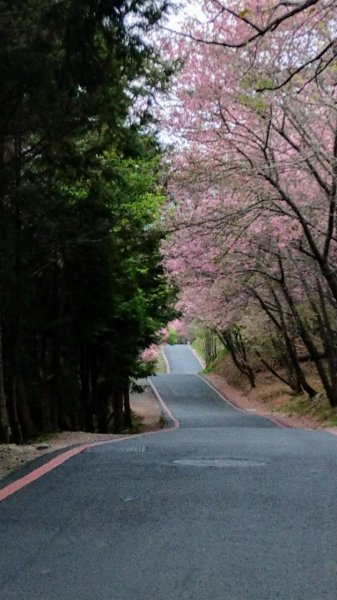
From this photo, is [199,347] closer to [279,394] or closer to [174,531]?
[279,394]

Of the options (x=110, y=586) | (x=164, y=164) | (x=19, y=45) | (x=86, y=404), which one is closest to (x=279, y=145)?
(x=164, y=164)

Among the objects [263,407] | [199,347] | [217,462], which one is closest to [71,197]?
[217,462]

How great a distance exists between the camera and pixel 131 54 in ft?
27.8

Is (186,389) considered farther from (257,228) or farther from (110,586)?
(110,586)

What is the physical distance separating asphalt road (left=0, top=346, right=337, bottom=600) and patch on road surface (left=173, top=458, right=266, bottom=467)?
0.02 metres

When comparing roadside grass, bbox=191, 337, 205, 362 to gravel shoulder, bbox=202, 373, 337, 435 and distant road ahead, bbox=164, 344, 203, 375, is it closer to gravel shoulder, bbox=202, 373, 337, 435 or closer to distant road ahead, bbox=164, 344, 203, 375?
distant road ahead, bbox=164, 344, 203, 375

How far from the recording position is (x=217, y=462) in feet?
27.0

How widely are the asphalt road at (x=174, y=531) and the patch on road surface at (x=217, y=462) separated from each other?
0.05 ft

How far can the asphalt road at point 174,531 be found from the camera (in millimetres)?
3748

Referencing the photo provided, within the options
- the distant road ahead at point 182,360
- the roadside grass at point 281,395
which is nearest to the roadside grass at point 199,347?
the distant road ahead at point 182,360

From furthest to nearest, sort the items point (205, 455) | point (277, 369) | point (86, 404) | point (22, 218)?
point (277, 369) < point (86, 404) < point (22, 218) < point (205, 455)

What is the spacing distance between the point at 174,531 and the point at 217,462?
11.4 ft

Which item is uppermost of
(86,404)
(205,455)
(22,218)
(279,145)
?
(279,145)

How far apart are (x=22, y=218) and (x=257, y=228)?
7.72 m
